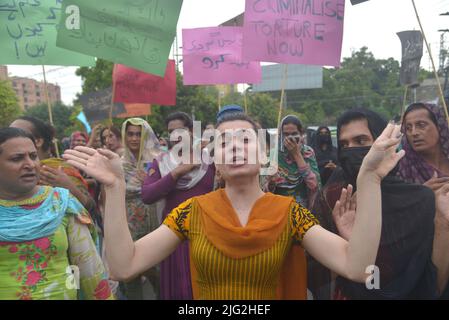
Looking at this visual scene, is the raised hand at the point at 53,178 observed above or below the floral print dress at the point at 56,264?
above

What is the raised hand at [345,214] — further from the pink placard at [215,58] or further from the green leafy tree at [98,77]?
the green leafy tree at [98,77]

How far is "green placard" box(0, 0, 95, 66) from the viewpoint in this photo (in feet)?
10.9

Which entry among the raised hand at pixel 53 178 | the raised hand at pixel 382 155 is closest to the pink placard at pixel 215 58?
the raised hand at pixel 53 178

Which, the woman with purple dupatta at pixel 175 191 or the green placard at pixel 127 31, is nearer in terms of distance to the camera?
the green placard at pixel 127 31

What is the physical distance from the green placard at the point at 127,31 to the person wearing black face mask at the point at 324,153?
A: 7.64 ft

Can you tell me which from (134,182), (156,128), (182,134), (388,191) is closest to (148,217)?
(134,182)

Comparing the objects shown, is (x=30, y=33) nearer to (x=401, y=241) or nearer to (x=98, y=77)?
(x=401, y=241)

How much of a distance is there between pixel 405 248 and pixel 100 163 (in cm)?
144

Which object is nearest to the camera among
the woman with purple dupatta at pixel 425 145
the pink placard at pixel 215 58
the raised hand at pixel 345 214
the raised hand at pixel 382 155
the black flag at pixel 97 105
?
the raised hand at pixel 382 155

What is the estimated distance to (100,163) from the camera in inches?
66.4

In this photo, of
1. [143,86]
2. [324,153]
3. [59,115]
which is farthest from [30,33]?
[59,115]

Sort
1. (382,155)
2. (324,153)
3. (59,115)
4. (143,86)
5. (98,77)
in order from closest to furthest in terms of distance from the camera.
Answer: (382,155) < (143,86) < (324,153) < (98,77) < (59,115)

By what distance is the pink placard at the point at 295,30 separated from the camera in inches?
125

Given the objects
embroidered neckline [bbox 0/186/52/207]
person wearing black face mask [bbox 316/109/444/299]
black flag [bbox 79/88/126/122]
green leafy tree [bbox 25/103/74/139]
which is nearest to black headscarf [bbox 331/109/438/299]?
person wearing black face mask [bbox 316/109/444/299]
